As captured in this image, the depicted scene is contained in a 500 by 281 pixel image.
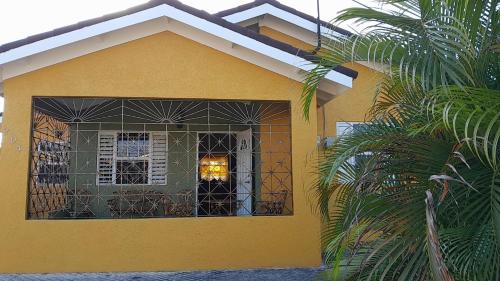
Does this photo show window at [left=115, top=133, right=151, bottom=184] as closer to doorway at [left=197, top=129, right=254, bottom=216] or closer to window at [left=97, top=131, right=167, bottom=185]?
window at [left=97, top=131, right=167, bottom=185]

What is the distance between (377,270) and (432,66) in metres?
1.60

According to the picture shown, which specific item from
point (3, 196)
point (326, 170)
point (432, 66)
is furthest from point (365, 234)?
point (3, 196)

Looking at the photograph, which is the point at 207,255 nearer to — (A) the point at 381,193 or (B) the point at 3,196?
(B) the point at 3,196

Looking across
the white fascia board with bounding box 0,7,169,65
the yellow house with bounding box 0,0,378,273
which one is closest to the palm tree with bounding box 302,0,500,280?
the yellow house with bounding box 0,0,378,273

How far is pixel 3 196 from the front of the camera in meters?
7.76

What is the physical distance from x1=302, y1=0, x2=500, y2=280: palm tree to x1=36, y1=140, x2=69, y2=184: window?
7.02 m

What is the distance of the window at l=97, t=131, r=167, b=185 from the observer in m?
11.2

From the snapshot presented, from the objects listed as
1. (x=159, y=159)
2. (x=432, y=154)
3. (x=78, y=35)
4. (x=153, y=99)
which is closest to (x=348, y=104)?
(x=159, y=159)

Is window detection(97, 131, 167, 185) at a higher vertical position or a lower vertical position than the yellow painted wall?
lower

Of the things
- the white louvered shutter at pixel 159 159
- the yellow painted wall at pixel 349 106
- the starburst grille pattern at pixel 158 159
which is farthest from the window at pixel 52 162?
the yellow painted wall at pixel 349 106

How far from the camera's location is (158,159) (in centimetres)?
1139

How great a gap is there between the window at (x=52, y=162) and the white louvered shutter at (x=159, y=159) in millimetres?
1924

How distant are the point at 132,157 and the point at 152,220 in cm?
347

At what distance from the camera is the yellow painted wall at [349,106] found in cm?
1116
